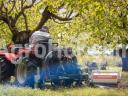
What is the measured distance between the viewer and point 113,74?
610 inches

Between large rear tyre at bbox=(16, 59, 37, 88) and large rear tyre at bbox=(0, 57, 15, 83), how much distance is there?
0.63 m

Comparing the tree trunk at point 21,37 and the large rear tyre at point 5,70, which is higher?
the tree trunk at point 21,37

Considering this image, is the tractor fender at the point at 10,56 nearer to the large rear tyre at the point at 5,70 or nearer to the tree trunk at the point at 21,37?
the large rear tyre at the point at 5,70

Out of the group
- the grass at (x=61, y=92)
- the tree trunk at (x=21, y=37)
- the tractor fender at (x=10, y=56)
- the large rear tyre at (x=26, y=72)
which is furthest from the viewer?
the tree trunk at (x=21, y=37)

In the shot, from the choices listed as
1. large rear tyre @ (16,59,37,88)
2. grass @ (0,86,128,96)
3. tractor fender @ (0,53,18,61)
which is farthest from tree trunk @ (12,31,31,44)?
grass @ (0,86,128,96)

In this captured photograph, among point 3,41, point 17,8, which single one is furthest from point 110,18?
point 3,41

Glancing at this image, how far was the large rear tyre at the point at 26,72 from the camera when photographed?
1444cm

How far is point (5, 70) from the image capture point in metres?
15.2

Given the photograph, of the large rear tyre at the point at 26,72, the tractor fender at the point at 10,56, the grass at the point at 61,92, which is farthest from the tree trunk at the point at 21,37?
the grass at the point at 61,92

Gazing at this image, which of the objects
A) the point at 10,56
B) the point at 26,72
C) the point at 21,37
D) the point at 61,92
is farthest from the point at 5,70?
the point at 21,37

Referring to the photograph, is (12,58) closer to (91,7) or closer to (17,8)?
(91,7)

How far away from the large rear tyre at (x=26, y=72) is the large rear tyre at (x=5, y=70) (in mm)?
628

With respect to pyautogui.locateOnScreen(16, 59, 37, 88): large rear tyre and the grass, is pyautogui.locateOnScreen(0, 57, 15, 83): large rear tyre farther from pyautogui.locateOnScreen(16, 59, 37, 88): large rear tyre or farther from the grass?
the grass

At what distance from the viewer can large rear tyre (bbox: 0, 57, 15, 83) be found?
49.6 ft
